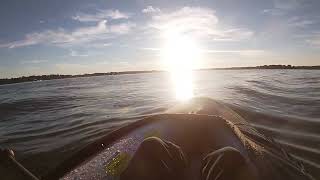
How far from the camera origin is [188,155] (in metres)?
4.73

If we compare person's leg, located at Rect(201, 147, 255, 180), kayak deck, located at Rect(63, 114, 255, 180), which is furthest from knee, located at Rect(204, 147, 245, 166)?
kayak deck, located at Rect(63, 114, 255, 180)

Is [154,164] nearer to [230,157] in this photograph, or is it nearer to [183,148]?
[230,157]

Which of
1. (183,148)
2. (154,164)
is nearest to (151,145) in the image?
(154,164)

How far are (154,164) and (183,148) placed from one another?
1246mm

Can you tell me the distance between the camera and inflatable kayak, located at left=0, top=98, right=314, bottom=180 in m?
4.42

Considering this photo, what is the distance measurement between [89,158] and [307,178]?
353 centimetres

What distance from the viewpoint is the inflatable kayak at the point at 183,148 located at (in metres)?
4.42

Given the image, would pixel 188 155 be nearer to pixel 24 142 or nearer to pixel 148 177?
pixel 148 177

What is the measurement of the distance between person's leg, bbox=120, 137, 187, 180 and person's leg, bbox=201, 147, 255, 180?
15.3 inches

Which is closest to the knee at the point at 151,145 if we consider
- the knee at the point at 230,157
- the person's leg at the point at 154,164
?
the person's leg at the point at 154,164

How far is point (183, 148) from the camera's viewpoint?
4.99m

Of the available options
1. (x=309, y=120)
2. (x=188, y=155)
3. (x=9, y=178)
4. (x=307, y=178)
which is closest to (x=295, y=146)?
(x=309, y=120)

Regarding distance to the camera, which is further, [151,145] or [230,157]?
[151,145]

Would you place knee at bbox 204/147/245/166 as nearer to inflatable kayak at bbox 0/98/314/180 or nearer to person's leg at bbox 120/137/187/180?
inflatable kayak at bbox 0/98/314/180
